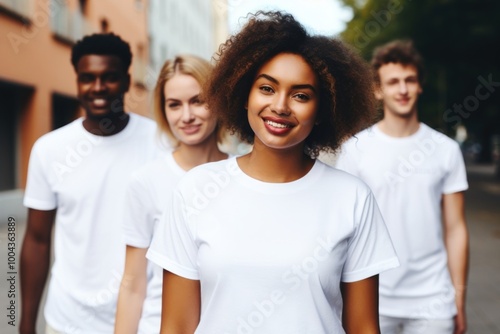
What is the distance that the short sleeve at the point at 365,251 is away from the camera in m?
2.10

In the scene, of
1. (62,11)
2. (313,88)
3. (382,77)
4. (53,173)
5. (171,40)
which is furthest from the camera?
(171,40)

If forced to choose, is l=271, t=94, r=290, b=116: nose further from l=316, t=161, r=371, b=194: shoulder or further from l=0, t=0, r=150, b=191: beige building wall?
l=0, t=0, r=150, b=191: beige building wall

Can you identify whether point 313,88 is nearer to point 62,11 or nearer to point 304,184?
point 304,184

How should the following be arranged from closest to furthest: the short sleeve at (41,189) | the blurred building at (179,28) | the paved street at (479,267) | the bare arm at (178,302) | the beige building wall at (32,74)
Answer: the bare arm at (178,302) → the short sleeve at (41,189) → the paved street at (479,267) → the beige building wall at (32,74) → the blurred building at (179,28)

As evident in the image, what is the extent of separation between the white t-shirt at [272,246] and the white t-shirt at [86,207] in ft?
3.36

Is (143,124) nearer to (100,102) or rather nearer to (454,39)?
(100,102)

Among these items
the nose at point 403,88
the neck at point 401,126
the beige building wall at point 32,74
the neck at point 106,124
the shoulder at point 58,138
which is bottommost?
the shoulder at point 58,138

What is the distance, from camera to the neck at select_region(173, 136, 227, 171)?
297cm

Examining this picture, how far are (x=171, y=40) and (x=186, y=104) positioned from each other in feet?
107

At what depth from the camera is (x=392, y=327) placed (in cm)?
347

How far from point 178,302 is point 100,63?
1.66 metres

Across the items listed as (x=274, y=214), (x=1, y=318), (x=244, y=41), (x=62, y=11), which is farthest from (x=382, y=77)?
(x=62, y=11)

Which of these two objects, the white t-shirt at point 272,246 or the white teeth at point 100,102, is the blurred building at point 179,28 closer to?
the white teeth at point 100,102

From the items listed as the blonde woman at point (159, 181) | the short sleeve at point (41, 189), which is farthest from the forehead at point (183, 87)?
the short sleeve at point (41, 189)
